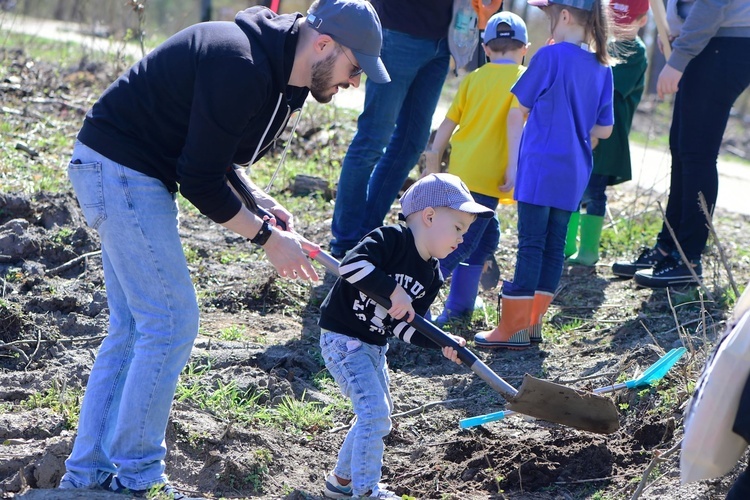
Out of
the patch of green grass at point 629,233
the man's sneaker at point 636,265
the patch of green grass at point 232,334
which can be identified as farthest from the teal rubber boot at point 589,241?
the patch of green grass at point 232,334

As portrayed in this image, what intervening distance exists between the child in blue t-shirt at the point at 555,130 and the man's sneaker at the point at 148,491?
86.9 inches

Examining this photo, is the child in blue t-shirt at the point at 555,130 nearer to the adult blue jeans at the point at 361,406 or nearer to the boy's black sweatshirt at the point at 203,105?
the adult blue jeans at the point at 361,406

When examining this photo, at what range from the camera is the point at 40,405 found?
3926mm

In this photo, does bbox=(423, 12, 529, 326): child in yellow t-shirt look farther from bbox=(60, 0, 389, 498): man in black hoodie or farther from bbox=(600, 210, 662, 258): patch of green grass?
bbox=(60, 0, 389, 498): man in black hoodie

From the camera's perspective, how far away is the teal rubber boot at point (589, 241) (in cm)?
621

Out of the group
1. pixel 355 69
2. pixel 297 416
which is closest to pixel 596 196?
pixel 297 416

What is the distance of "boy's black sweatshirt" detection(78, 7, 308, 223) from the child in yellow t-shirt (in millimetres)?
2135

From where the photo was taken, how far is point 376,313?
11.2 feet

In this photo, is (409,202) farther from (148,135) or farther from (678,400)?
(678,400)

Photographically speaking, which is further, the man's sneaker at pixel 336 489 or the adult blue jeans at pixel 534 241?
the adult blue jeans at pixel 534 241

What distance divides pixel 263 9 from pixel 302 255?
86cm

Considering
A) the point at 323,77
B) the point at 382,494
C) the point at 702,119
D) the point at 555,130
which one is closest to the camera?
the point at 323,77

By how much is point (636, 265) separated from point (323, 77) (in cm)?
364

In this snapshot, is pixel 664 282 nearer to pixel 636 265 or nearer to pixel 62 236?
pixel 636 265
